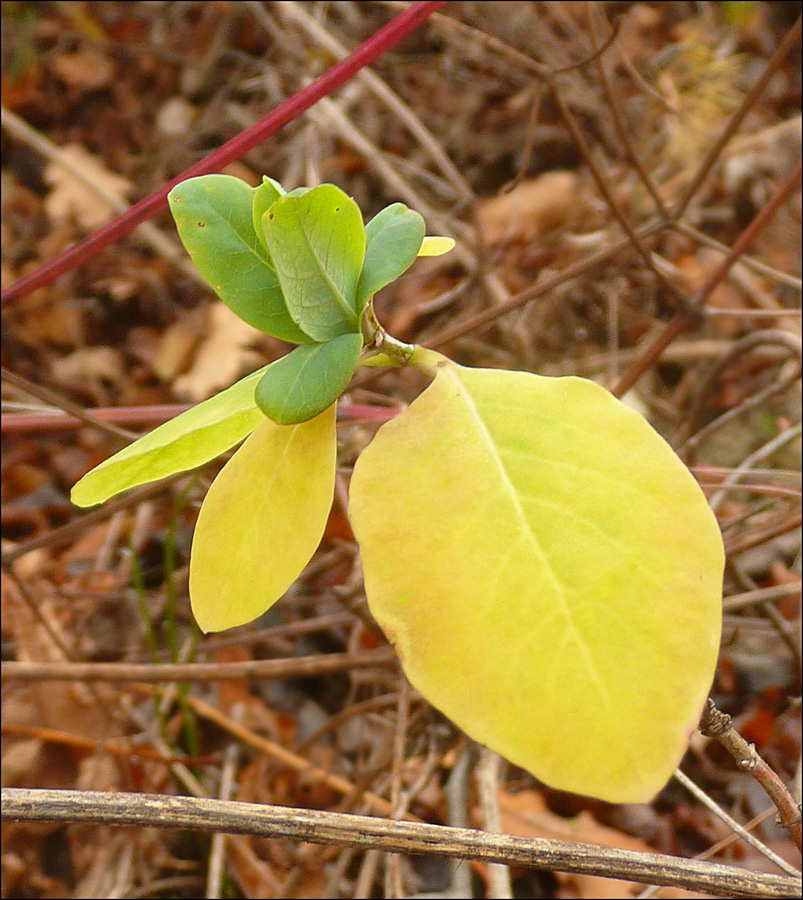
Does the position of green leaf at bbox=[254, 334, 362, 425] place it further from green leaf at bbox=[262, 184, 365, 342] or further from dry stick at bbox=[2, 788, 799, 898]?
dry stick at bbox=[2, 788, 799, 898]

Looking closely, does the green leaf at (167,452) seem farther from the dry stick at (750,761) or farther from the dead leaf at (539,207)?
the dead leaf at (539,207)

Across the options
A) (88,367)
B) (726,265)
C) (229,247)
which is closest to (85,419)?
(229,247)

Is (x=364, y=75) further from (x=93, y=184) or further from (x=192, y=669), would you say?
(x=192, y=669)

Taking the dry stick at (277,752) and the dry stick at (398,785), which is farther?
the dry stick at (277,752)

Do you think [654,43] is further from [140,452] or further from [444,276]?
[140,452]

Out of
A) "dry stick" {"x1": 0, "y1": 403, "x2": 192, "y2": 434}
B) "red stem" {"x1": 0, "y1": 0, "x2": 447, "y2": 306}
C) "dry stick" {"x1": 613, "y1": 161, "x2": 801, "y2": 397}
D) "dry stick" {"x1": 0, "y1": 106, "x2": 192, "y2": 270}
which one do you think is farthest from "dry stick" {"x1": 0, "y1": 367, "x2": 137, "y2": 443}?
"dry stick" {"x1": 0, "y1": 106, "x2": 192, "y2": 270}

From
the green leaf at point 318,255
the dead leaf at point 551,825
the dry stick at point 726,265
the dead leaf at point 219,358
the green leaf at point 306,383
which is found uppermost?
the green leaf at point 318,255

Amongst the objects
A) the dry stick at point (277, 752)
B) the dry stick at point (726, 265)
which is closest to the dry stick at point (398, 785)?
the dry stick at point (277, 752)
